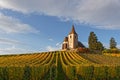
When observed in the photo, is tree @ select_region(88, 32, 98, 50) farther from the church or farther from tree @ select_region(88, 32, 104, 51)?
the church

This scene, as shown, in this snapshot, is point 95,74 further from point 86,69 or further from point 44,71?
point 44,71

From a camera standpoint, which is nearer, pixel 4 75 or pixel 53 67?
pixel 4 75

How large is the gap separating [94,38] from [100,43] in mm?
4063

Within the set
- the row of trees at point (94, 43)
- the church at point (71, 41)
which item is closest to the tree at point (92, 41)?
the row of trees at point (94, 43)

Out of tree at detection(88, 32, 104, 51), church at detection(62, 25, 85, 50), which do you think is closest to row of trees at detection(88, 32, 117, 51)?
tree at detection(88, 32, 104, 51)

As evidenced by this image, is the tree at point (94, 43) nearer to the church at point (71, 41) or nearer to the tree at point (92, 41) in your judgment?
the tree at point (92, 41)

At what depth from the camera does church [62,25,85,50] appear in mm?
141125

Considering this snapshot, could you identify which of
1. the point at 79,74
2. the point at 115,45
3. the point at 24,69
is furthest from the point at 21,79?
the point at 115,45

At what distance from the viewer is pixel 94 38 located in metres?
138

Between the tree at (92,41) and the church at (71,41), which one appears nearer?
the tree at (92,41)

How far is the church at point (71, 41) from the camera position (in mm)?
141125

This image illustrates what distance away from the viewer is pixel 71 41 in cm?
14238

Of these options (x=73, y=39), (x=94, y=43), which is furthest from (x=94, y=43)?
(x=73, y=39)

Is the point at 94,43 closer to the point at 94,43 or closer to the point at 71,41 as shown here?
the point at 94,43
